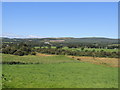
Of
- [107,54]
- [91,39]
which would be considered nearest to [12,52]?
[107,54]

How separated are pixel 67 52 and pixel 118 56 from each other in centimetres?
1618

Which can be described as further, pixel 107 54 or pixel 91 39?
pixel 91 39

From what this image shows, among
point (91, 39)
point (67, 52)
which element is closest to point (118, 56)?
point (67, 52)

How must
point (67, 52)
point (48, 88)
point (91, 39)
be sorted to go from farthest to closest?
1. point (91, 39)
2. point (67, 52)
3. point (48, 88)

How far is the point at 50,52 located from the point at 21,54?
14600mm

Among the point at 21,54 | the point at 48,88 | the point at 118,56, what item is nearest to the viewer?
the point at 48,88

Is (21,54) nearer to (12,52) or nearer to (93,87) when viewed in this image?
(12,52)

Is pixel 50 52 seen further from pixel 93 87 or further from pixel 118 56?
pixel 93 87

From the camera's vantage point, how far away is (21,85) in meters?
16.9

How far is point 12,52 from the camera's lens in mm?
56812

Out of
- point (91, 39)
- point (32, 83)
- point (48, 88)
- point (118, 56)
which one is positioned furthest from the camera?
point (91, 39)

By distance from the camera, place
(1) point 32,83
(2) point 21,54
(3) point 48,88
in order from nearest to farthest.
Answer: (3) point 48,88 → (1) point 32,83 → (2) point 21,54

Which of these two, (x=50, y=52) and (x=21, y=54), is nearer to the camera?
(x=21, y=54)

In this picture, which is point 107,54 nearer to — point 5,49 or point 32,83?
point 5,49
